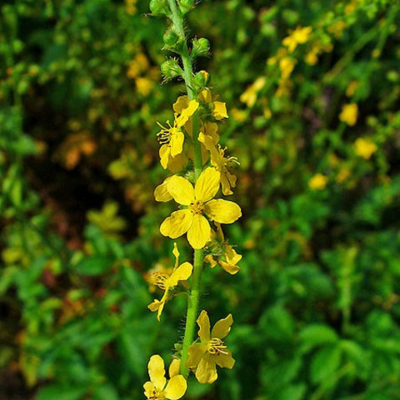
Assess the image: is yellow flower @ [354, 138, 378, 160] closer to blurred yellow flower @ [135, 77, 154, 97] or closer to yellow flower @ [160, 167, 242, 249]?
blurred yellow flower @ [135, 77, 154, 97]

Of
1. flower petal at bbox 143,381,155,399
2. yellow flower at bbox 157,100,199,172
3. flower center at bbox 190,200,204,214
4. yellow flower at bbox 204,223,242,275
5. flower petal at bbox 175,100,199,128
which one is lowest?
flower petal at bbox 143,381,155,399

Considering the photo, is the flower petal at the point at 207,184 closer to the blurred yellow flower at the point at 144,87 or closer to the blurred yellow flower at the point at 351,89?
the blurred yellow flower at the point at 144,87

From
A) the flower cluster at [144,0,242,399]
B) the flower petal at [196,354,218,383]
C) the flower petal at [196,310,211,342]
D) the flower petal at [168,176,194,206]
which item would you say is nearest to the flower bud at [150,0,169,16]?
the flower cluster at [144,0,242,399]

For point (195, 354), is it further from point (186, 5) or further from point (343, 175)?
point (343, 175)

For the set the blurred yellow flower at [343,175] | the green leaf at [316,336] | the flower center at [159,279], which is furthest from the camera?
the blurred yellow flower at [343,175]

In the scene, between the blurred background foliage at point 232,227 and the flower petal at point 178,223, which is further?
the blurred background foliage at point 232,227

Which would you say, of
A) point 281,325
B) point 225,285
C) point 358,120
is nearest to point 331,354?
point 281,325

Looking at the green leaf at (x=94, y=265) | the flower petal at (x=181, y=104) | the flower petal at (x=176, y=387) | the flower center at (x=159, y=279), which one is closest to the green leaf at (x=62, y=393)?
the green leaf at (x=94, y=265)

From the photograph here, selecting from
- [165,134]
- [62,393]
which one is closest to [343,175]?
[62,393]
